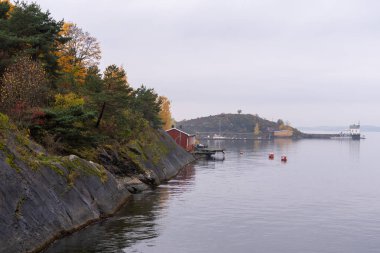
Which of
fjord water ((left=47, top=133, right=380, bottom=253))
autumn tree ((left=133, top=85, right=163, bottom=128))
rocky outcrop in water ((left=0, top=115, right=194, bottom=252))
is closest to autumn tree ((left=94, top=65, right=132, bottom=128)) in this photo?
rocky outcrop in water ((left=0, top=115, right=194, bottom=252))

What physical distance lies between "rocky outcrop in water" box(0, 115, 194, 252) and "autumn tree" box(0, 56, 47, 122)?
19.2ft

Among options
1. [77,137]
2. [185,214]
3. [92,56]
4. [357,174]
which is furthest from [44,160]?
[357,174]

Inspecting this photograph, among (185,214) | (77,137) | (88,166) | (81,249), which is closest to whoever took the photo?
(81,249)

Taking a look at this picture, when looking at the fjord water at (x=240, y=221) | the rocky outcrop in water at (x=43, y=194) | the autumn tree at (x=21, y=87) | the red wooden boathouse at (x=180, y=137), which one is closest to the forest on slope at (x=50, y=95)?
the autumn tree at (x=21, y=87)

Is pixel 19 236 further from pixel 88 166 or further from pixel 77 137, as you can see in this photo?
pixel 77 137

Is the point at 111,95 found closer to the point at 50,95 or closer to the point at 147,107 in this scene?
the point at 50,95

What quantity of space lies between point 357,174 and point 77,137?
5740 centimetres

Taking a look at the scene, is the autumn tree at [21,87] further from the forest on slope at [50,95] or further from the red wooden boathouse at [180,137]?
the red wooden boathouse at [180,137]

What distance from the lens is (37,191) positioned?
84.8 feet

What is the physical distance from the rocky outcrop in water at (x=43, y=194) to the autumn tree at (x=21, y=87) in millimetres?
5866

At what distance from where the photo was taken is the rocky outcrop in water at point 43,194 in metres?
22.7

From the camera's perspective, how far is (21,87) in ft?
125

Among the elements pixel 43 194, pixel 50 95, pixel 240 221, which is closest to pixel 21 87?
pixel 50 95

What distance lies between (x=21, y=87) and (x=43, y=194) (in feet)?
49.3
